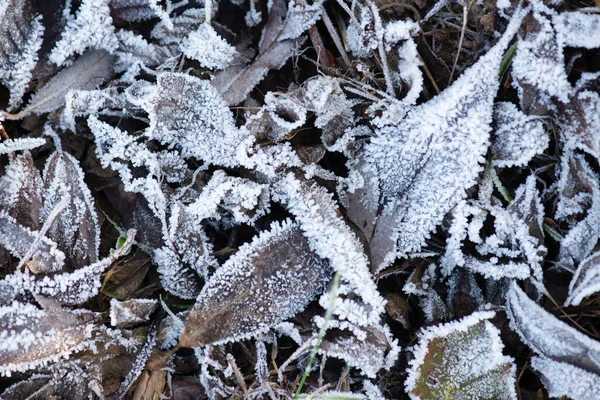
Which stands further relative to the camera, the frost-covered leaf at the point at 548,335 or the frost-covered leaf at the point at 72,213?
the frost-covered leaf at the point at 72,213

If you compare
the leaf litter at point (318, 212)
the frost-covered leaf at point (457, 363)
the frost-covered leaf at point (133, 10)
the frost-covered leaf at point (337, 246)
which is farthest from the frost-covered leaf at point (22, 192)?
the frost-covered leaf at point (457, 363)

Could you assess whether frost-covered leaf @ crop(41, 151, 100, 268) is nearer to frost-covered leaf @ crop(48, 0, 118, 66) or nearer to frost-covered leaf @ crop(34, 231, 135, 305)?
frost-covered leaf @ crop(34, 231, 135, 305)

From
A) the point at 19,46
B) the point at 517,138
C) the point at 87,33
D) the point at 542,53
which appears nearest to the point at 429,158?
the point at 517,138

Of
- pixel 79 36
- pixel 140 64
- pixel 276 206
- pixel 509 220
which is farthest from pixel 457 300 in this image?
pixel 79 36

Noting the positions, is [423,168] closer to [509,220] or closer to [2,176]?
[509,220]

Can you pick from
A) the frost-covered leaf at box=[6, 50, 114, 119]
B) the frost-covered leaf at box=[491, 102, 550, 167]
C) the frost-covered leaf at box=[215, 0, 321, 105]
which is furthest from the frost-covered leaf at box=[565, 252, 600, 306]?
the frost-covered leaf at box=[6, 50, 114, 119]

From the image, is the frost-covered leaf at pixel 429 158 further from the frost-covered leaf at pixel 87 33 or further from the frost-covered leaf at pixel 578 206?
the frost-covered leaf at pixel 87 33

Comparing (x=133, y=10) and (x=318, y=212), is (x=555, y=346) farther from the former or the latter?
(x=133, y=10)
